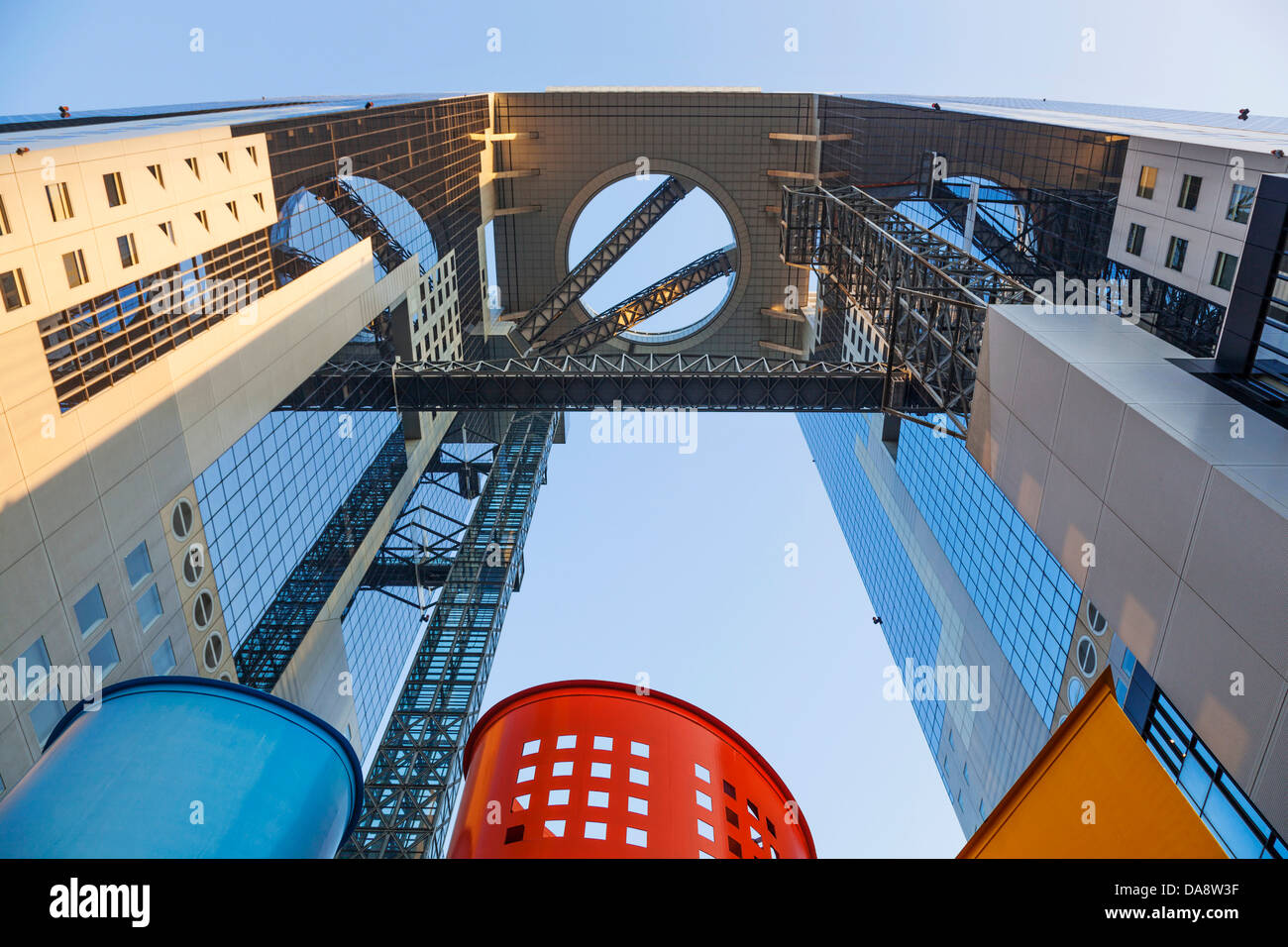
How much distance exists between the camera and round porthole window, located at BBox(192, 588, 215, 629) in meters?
22.4

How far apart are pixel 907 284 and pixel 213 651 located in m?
30.4

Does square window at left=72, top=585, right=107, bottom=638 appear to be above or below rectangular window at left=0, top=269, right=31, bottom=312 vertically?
below

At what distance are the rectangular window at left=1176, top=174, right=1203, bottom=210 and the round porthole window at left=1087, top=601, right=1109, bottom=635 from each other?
38.8 feet

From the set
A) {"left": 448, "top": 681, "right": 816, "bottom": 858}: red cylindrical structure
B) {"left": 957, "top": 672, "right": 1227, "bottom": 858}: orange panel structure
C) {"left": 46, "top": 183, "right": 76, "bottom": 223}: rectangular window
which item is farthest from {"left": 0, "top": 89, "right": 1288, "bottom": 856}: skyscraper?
{"left": 448, "top": 681, "right": 816, "bottom": 858}: red cylindrical structure

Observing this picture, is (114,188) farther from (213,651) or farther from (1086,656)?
(1086,656)

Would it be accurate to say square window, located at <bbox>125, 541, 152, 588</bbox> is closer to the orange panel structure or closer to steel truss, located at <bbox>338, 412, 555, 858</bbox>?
steel truss, located at <bbox>338, 412, 555, 858</bbox>

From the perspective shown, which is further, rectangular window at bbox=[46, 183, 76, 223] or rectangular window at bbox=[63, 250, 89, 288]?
rectangular window at bbox=[63, 250, 89, 288]

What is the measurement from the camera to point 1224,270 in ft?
60.0

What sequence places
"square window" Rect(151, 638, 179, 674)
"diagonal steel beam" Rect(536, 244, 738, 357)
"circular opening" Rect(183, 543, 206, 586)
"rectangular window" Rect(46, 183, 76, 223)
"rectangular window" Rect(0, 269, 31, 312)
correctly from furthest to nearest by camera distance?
"diagonal steel beam" Rect(536, 244, 738, 357) → "circular opening" Rect(183, 543, 206, 586) → "square window" Rect(151, 638, 179, 674) → "rectangular window" Rect(46, 183, 76, 223) → "rectangular window" Rect(0, 269, 31, 312)

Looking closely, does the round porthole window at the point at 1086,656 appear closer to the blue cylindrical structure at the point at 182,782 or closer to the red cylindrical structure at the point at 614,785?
the red cylindrical structure at the point at 614,785

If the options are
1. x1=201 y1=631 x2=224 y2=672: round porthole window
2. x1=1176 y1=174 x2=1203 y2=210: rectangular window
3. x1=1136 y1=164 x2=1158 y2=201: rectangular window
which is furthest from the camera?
x1=201 y1=631 x2=224 y2=672: round porthole window

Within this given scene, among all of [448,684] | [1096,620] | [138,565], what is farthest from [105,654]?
[448,684]
